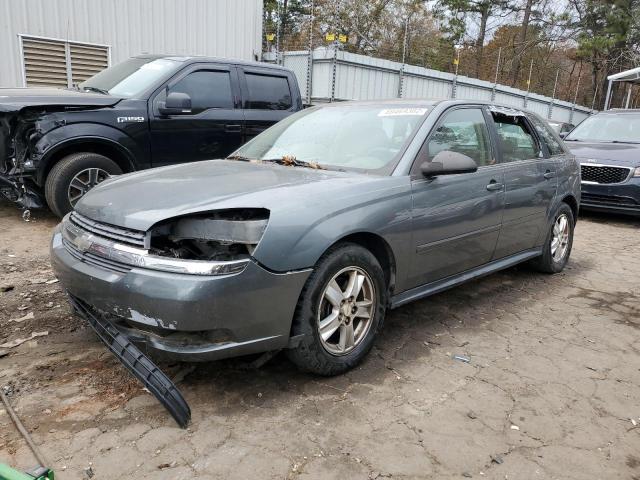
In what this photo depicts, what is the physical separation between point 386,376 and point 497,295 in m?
1.92

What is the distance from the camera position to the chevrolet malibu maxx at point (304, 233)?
97.2 inches

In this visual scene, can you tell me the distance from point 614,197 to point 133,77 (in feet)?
23.0

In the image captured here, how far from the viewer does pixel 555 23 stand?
2889 cm

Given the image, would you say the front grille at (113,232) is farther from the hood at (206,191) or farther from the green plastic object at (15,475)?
the green plastic object at (15,475)

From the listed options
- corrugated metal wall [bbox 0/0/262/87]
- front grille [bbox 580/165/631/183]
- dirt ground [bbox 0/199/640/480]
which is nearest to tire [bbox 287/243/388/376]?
dirt ground [bbox 0/199/640/480]

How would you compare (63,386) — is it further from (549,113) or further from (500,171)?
(549,113)

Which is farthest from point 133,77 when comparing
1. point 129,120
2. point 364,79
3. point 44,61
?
point 364,79

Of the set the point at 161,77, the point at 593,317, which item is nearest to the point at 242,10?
the point at 161,77

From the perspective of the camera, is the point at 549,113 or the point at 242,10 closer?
the point at 242,10

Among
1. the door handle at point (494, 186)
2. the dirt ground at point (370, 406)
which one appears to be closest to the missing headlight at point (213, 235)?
the dirt ground at point (370, 406)

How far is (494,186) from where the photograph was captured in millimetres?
3961

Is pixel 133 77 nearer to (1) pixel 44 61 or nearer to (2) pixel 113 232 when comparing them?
(2) pixel 113 232

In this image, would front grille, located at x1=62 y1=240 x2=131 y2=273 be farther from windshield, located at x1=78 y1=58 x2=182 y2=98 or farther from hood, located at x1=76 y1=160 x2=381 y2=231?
windshield, located at x1=78 y1=58 x2=182 y2=98

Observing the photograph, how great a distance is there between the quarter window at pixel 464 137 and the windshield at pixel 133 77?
143 inches
